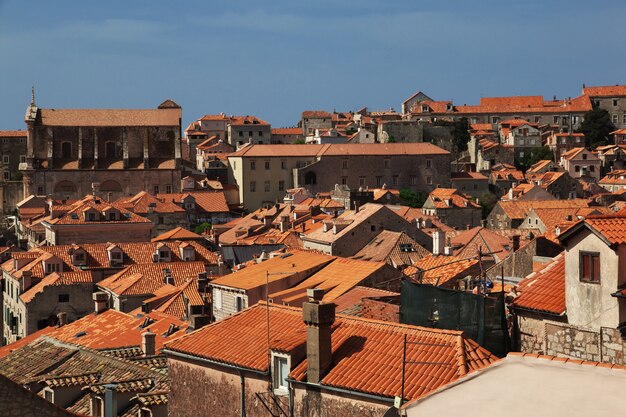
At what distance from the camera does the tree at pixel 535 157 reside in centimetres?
12244

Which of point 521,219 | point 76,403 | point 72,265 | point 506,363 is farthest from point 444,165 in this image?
point 506,363

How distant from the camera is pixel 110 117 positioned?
4092 inches

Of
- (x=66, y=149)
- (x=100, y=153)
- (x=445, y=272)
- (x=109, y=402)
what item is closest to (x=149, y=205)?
(x=100, y=153)

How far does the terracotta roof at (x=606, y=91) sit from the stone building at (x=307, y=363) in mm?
127999

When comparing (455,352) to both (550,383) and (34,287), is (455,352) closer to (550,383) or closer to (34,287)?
(550,383)

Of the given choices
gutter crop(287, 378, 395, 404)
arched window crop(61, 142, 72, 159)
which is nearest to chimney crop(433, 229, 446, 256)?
gutter crop(287, 378, 395, 404)

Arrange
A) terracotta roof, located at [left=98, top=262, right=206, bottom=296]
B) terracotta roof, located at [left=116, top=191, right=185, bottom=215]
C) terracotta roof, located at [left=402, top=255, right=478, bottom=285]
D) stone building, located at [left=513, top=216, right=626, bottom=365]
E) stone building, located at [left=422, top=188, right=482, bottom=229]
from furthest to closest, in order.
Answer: stone building, located at [left=422, top=188, right=482, bottom=229], terracotta roof, located at [left=116, top=191, right=185, bottom=215], terracotta roof, located at [left=98, top=262, right=206, bottom=296], terracotta roof, located at [left=402, top=255, right=478, bottom=285], stone building, located at [left=513, top=216, right=626, bottom=365]

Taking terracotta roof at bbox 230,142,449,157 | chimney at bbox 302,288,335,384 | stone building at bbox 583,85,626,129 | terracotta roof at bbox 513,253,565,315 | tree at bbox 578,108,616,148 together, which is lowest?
chimney at bbox 302,288,335,384

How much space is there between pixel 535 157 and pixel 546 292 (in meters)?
110

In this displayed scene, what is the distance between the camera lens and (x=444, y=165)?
10438cm

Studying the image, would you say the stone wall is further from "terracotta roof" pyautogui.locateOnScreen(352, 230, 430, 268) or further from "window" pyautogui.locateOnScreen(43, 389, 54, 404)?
"terracotta roof" pyautogui.locateOnScreen(352, 230, 430, 268)

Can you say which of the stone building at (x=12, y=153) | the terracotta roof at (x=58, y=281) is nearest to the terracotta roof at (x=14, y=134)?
the stone building at (x=12, y=153)

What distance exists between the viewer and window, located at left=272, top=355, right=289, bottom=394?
15477mm

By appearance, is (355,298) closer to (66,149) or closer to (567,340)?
(567,340)
